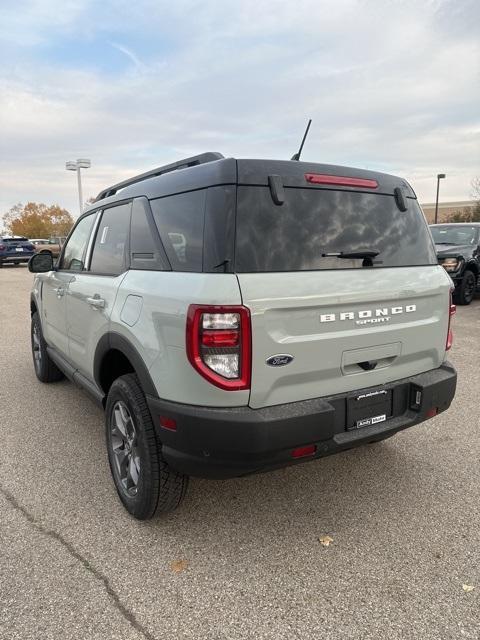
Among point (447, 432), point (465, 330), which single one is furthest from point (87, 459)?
point (465, 330)

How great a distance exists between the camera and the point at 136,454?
278cm

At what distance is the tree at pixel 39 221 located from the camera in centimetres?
8694

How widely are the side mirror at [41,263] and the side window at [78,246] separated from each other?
0.21 metres

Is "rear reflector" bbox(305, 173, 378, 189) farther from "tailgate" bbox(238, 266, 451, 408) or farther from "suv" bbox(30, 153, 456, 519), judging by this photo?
"tailgate" bbox(238, 266, 451, 408)

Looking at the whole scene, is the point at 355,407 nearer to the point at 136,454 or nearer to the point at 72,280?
the point at 136,454

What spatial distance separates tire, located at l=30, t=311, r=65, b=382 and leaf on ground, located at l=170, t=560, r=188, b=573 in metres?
3.17

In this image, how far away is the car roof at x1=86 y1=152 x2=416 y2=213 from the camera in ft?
7.70

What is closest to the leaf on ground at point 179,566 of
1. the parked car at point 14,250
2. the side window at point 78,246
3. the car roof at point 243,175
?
the car roof at point 243,175

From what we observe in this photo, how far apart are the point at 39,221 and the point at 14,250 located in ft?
229

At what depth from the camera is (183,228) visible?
2494 millimetres

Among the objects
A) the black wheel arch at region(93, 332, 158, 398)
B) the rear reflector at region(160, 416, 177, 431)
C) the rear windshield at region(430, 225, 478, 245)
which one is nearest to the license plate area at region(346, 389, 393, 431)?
the rear reflector at region(160, 416, 177, 431)

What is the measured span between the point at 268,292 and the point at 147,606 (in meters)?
1.49

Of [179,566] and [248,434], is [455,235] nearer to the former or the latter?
[248,434]

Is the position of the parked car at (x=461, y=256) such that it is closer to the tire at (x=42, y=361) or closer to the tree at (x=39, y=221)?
the tire at (x=42, y=361)
